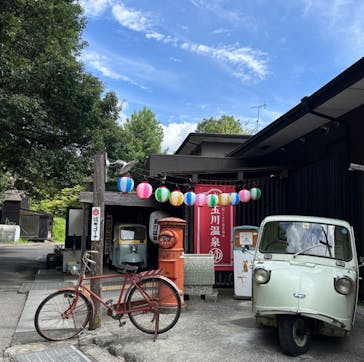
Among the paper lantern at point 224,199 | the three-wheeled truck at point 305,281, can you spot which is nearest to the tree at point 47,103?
the paper lantern at point 224,199

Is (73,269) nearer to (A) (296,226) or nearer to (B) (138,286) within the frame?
(B) (138,286)

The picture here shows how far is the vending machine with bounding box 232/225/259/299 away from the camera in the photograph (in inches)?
350

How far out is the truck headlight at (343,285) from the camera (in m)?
5.09

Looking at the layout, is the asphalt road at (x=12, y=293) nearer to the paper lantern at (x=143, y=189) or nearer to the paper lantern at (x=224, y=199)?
the paper lantern at (x=143, y=189)

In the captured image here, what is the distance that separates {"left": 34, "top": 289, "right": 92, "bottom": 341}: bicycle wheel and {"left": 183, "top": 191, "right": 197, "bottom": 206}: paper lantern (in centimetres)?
428

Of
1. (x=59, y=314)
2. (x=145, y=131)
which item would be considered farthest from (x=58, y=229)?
(x=59, y=314)

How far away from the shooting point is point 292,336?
5.05 m

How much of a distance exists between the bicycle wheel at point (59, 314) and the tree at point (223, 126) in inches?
1306

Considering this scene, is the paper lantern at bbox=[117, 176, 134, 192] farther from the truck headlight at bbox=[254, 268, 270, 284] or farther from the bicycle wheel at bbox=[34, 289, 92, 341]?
the truck headlight at bbox=[254, 268, 270, 284]

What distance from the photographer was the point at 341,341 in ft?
18.6

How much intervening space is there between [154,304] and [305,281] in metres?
2.26

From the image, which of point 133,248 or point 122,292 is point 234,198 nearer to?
point 122,292

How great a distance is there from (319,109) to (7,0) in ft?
30.7

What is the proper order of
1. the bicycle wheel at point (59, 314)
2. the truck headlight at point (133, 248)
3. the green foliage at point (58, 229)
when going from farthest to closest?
1. the green foliage at point (58, 229)
2. the truck headlight at point (133, 248)
3. the bicycle wheel at point (59, 314)
